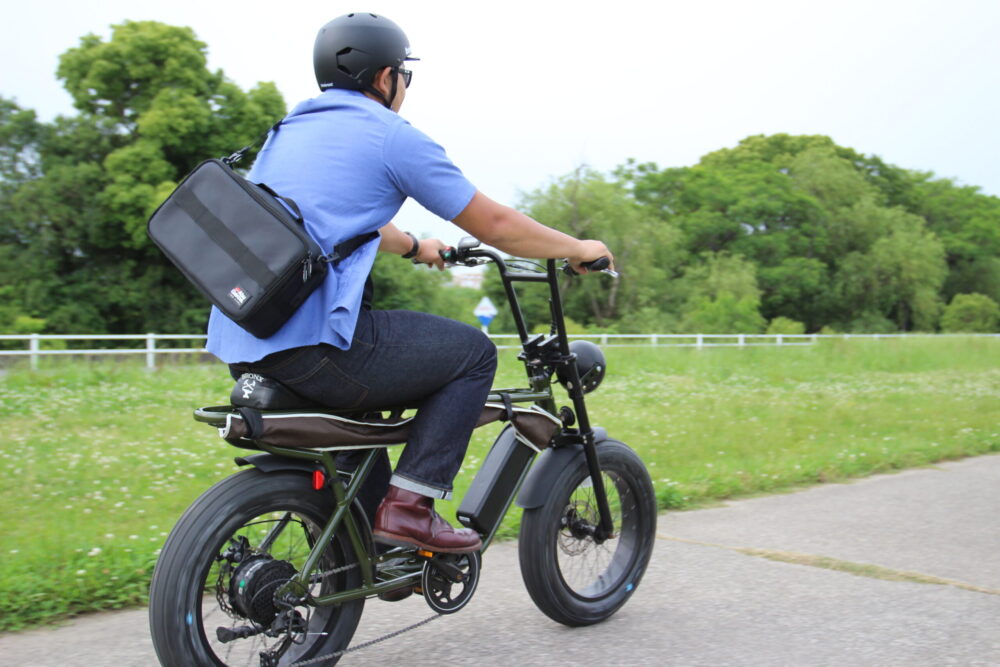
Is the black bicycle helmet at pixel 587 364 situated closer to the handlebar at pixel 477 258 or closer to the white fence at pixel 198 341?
the handlebar at pixel 477 258

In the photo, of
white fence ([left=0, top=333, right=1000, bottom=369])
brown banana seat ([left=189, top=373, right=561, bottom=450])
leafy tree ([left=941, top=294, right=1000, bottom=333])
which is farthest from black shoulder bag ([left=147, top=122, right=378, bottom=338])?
leafy tree ([left=941, top=294, right=1000, bottom=333])

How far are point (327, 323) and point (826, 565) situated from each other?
2.95 m

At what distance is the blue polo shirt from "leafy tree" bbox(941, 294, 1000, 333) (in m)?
62.3

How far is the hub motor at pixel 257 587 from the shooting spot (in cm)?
267

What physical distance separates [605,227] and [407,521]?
45423mm

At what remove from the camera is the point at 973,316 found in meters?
59.5

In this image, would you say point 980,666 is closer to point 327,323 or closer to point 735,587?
point 735,587

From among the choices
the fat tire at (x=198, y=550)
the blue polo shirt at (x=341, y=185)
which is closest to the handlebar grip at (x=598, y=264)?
the blue polo shirt at (x=341, y=185)

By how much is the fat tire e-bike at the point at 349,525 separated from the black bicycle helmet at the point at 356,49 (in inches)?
28.4

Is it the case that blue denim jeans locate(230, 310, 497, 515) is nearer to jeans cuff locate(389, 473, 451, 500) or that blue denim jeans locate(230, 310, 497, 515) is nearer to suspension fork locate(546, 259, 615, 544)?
jeans cuff locate(389, 473, 451, 500)

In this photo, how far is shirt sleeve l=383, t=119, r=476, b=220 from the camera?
9.05 ft

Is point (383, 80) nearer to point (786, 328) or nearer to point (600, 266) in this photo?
point (600, 266)

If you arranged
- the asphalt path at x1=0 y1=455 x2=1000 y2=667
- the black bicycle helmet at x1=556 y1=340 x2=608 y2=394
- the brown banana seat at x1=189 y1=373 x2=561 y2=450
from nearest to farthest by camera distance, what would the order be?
the brown banana seat at x1=189 y1=373 x2=561 y2=450 → the asphalt path at x1=0 y1=455 x2=1000 y2=667 → the black bicycle helmet at x1=556 y1=340 x2=608 y2=394

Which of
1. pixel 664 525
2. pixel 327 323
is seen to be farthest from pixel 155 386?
pixel 327 323
